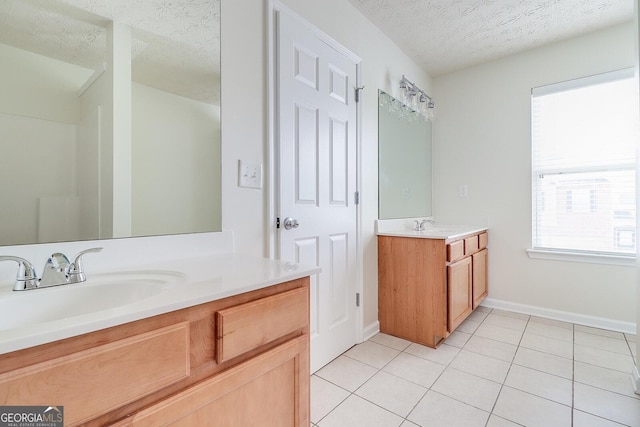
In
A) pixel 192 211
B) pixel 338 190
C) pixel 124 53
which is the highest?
pixel 124 53

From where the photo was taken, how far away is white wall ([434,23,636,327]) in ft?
7.80

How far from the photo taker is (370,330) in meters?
2.27

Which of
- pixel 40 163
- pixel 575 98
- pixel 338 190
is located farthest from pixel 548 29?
pixel 40 163

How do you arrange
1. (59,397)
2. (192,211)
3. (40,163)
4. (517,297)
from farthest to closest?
(517,297) → (192,211) → (40,163) → (59,397)

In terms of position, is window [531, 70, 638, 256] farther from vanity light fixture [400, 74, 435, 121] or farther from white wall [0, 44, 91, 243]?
white wall [0, 44, 91, 243]

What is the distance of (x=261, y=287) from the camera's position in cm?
81

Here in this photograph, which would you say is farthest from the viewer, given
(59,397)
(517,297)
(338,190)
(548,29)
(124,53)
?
(517,297)

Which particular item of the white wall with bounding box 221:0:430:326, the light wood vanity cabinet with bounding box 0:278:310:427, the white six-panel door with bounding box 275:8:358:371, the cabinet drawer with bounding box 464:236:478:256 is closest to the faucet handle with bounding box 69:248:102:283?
the light wood vanity cabinet with bounding box 0:278:310:427

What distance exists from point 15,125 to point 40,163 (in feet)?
0.39

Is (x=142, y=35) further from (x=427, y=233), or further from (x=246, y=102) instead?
(x=427, y=233)

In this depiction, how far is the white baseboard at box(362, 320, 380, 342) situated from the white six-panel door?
4.2 inches

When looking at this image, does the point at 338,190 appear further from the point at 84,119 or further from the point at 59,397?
the point at 59,397

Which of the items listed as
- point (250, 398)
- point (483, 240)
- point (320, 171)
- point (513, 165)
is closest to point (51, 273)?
point (250, 398)

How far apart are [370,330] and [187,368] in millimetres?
1838
